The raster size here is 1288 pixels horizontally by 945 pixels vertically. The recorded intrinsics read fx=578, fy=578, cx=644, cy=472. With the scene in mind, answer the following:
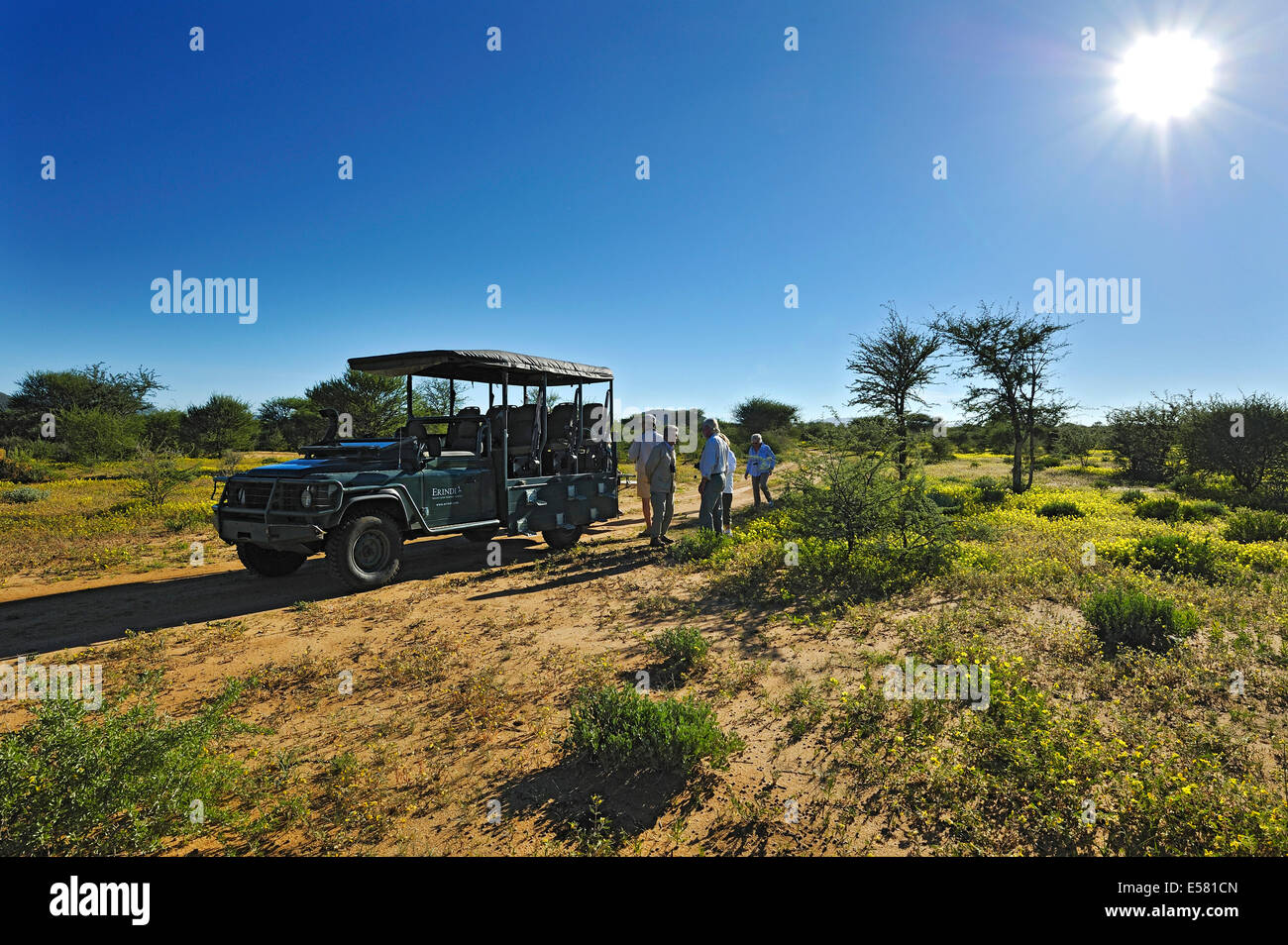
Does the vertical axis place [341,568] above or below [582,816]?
above

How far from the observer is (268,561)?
8.03m

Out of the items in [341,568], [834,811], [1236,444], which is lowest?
[834,811]

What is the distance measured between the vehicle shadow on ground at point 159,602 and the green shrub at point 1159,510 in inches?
495

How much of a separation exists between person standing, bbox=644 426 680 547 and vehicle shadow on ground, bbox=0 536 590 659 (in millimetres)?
2272

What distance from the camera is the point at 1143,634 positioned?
4.90 meters

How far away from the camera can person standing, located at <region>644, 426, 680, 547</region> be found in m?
A: 9.58

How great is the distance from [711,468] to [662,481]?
36.1 inches

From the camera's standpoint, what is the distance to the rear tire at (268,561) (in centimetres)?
791

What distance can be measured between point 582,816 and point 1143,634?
16.3 ft

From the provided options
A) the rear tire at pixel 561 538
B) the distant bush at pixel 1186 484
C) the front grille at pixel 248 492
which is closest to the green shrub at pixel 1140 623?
the rear tire at pixel 561 538
